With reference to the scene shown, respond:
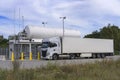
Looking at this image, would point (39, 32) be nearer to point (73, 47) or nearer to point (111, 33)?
point (73, 47)

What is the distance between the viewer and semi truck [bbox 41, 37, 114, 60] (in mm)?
47875

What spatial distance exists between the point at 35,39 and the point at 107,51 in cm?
1387

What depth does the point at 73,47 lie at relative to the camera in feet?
165

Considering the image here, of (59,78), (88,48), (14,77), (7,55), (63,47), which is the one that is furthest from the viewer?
(7,55)

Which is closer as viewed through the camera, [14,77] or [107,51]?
[14,77]

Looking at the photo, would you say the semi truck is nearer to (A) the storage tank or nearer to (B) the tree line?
(A) the storage tank

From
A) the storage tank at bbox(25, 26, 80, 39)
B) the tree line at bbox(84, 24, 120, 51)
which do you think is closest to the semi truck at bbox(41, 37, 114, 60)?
the storage tank at bbox(25, 26, 80, 39)

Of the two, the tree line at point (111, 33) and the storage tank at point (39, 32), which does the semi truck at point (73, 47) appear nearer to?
the storage tank at point (39, 32)

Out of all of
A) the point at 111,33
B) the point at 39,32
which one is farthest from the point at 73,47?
the point at 111,33

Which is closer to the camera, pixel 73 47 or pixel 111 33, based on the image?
pixel 73 47

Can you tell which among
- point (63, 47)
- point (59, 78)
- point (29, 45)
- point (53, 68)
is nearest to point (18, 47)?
point (29, 45)

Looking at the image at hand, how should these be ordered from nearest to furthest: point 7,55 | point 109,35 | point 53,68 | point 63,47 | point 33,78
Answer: point 33,78 < point 53,68 < point 63,47 < point 7,55 < point 109,35

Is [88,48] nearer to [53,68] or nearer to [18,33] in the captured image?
[18,33]

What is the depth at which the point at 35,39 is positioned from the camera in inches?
2258
